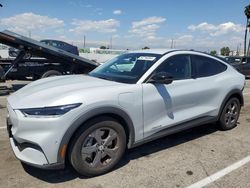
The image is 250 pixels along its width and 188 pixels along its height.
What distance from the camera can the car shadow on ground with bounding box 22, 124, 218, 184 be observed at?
398 centimetres

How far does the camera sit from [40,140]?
3541 mm

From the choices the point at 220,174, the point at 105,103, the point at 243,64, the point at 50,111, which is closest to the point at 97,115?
the point at 105,103

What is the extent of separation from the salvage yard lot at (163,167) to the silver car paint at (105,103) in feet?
1.23

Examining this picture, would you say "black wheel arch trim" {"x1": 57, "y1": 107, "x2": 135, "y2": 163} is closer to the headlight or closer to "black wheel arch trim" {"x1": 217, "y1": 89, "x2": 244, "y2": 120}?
the headlight

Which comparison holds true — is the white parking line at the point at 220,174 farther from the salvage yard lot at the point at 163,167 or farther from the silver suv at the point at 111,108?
the silver suv at the point at 111,108

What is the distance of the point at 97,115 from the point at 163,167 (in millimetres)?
1228

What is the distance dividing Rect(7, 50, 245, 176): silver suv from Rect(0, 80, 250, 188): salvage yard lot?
255 millimetres

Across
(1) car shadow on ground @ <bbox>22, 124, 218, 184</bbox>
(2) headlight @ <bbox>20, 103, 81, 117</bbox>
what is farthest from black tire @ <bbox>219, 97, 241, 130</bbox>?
(2) headlight @ <bbox>20, 103, 81, 117</bbox>

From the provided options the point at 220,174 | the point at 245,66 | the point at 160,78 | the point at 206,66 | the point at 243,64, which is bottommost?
the point at 220,174

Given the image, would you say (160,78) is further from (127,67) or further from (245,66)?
(245,66)

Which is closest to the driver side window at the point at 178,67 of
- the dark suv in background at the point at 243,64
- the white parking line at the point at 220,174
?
the white parking line at the point at 220,174

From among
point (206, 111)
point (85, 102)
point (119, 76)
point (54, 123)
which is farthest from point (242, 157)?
point (54, 123)

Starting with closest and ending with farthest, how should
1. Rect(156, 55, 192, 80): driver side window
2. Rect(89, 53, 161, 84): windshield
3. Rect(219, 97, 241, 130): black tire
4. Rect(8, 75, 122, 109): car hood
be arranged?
Rect(8, 75, 122, 109): car hood → Rect(89, 53, 161, 84): windshield → Rect(156, 55, 192, 80): driver side window → Rect(219, 97, 241, 130): black tire

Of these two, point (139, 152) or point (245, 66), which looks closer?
point (139, 152)
